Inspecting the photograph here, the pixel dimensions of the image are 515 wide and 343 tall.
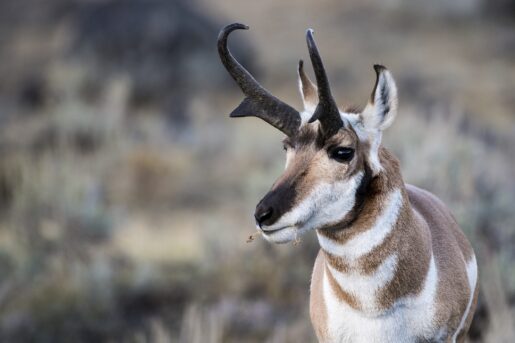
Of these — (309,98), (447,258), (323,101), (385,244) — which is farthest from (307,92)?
(447,258)

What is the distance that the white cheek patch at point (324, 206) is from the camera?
3613 mm

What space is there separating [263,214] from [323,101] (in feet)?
1.81

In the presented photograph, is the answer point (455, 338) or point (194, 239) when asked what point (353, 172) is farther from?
point (194, 239)

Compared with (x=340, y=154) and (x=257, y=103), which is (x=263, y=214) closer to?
(x=340, y=154)

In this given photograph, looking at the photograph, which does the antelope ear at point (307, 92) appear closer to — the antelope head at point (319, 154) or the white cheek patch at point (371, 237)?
the antelope head at point (319, 154)

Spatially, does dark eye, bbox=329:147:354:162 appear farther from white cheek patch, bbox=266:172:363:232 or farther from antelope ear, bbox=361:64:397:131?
antelope ear, bbox=361:64:397:131

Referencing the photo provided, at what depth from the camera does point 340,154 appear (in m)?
3.73

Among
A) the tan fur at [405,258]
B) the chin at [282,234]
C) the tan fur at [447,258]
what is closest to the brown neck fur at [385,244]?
the tan fur at [405,258]

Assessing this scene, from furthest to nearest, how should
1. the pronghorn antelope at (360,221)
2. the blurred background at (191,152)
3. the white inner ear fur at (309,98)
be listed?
the blurred background at (191,152) → the white inner ear fur at (309,98) → the pronghorn antelope at (360,221)

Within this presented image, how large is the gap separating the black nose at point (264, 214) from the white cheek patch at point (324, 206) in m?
0.05

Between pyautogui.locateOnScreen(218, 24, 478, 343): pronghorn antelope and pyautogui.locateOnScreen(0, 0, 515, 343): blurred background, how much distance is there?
177 centimetres

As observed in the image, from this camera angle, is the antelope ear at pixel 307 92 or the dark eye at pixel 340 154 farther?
the antelope ear at pixel 307 92

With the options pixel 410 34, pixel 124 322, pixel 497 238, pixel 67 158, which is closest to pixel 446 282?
pixel 497 238

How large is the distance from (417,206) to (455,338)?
2.10 feet
